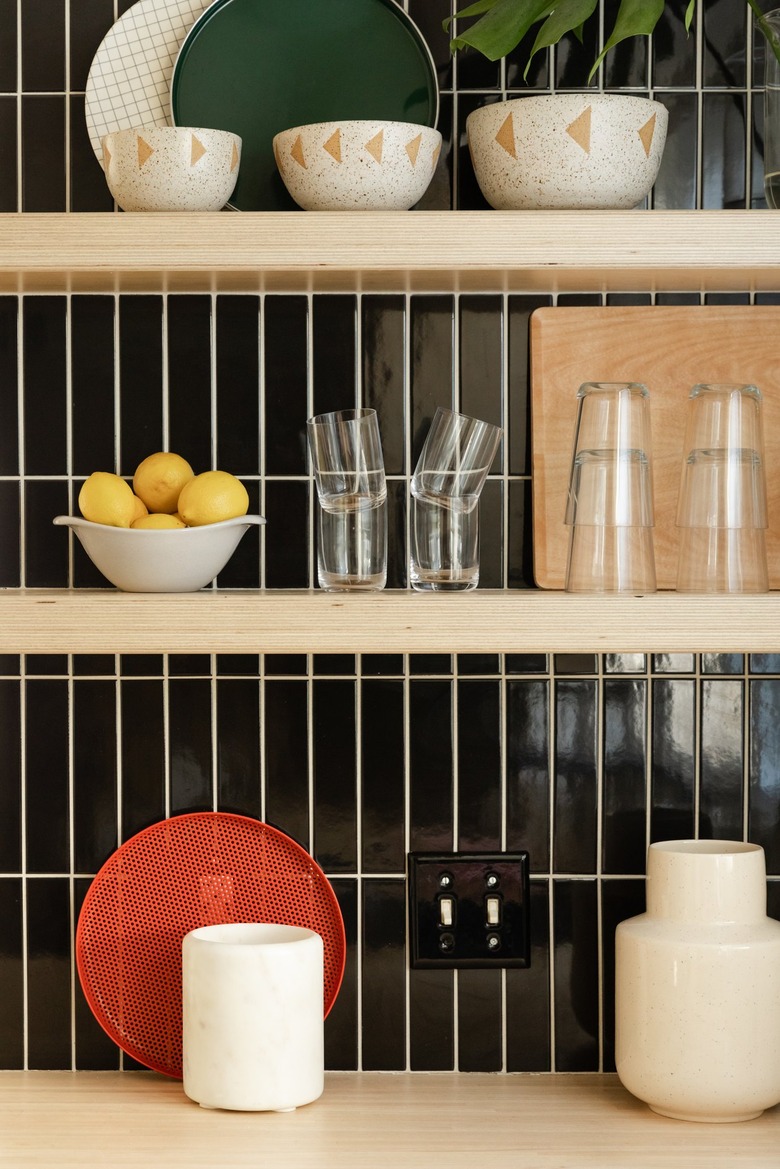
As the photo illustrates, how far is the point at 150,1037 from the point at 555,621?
1.97 feet

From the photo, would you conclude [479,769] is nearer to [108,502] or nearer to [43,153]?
[108,502]

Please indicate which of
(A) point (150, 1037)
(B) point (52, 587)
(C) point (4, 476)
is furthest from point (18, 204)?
(A) point (150, 1037)

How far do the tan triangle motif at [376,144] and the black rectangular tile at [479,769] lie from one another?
53cm

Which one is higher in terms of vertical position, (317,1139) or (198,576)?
(198,576)

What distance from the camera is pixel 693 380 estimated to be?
122 centimetres

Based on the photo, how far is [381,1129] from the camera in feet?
3.53

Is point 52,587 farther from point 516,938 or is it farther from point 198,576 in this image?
point 516,938

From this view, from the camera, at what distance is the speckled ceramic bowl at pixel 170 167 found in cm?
104

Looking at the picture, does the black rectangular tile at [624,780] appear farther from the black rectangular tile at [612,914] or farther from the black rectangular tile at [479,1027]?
the black rectangular tile at [479,1027]

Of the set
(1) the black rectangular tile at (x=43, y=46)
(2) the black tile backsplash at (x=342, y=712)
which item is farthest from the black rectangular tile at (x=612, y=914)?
(1) the black rectangular tile at (x=43, y=46)

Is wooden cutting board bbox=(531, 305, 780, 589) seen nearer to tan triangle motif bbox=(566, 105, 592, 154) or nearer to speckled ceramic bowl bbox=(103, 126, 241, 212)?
tan triangle motif bbox=(566, 105, 592, 154)

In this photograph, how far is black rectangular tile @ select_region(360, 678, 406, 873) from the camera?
4.06ft

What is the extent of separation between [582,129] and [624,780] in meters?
0.64

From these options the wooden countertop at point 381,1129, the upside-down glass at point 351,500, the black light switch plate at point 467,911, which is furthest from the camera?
the black light switch plate at point 467,911
